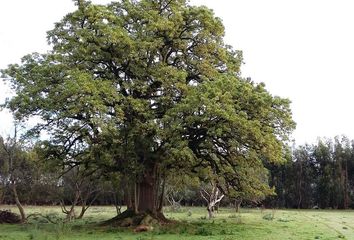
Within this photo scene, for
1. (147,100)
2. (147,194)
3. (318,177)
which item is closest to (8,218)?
(147,194)

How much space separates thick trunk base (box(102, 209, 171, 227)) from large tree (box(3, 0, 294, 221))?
0.62 m

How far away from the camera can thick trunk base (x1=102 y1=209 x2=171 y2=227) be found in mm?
26492

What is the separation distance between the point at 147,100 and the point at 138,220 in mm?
7478

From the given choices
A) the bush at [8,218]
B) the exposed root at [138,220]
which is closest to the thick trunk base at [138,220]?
the exposed root at [138,220]

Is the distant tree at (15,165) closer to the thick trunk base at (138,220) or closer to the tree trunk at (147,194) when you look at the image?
the thick trunk base at (138,220)

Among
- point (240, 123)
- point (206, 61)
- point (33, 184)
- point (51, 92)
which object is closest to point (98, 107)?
point (51, 92)

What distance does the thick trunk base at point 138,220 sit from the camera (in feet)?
86.9

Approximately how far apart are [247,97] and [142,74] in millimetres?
6811

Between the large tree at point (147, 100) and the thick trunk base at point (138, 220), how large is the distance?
616 millimetres

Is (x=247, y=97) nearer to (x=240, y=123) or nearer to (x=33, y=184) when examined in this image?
(x=240, y=123)

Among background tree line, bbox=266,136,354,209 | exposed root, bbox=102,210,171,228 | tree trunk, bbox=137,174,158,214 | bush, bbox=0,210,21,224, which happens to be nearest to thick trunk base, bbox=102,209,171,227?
exposed root, bbox=102,210,171,228

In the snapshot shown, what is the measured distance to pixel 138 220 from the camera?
2711 centimetres

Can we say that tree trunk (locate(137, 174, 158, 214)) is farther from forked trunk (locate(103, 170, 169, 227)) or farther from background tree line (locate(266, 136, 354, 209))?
background tree line (locate(266, 136, 354, 209))

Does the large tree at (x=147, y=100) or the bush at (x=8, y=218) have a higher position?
the large tree at (x=147, y=100)
